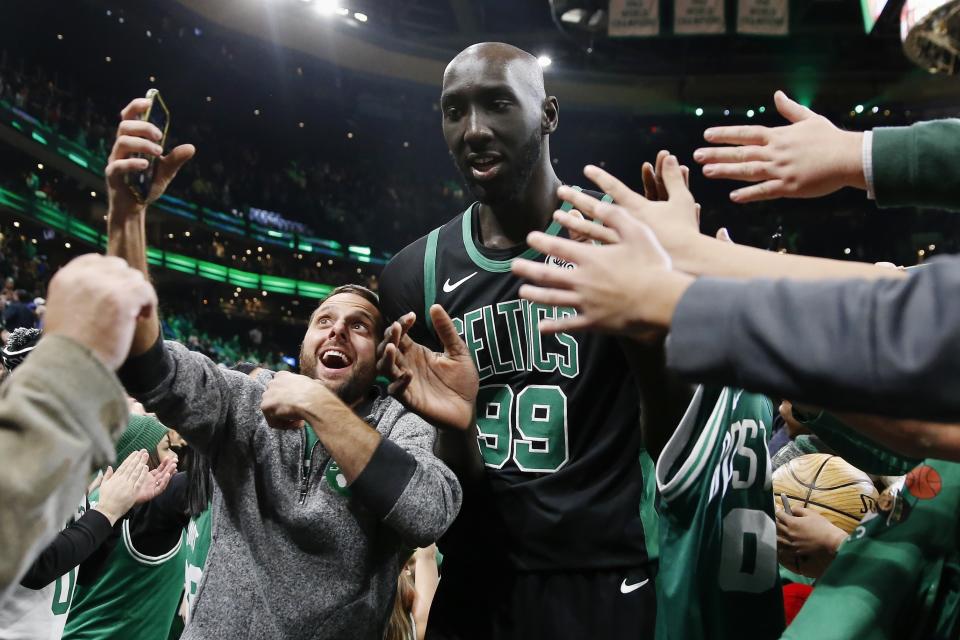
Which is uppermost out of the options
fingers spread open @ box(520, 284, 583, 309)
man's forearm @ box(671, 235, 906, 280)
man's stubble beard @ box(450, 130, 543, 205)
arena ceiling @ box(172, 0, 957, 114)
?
arena ceiling @ box(172, 0, 957, 114)

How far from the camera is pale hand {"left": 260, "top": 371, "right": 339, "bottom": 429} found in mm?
2094

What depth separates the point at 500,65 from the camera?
2520 mm

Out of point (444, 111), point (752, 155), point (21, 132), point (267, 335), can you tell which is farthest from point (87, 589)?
point (267, 335)

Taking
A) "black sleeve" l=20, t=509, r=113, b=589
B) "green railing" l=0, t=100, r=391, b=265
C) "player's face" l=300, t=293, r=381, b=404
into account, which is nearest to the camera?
"player's face" l=300, t=293, r=381, b=404

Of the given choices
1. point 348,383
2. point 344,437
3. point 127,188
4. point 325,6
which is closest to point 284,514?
point 344,437

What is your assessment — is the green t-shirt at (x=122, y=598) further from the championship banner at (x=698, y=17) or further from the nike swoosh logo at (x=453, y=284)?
the championship banner at (x=698, y=17)

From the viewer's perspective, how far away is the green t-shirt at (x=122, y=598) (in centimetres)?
348

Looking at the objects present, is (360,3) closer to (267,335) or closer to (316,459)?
(267,335)

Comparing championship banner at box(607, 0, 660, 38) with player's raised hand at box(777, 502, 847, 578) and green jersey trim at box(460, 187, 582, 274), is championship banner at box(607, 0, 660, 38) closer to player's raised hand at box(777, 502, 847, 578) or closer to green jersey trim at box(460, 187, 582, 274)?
green jersey trim at box(460, 187, 582, 274)

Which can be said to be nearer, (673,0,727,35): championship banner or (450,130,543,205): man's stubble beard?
(450,130,543,205): man's stubble beard

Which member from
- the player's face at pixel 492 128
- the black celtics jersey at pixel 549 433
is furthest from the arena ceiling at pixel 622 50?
the black celtics jersey at pixel 549 433

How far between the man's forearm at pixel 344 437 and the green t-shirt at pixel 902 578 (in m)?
1.10

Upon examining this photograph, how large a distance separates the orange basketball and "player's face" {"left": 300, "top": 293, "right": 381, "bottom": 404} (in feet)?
5.35

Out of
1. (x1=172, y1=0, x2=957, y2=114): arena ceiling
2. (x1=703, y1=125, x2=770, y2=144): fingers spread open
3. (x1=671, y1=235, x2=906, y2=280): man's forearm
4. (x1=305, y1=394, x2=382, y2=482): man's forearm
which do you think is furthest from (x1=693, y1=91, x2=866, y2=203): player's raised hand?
(x1=172, y1=0, x2=957, y2=114): arena ceiling
